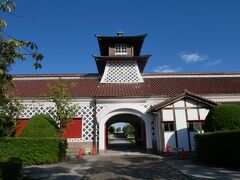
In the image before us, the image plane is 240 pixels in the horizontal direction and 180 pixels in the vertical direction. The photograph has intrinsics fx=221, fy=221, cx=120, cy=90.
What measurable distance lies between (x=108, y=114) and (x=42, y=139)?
6.36 meters

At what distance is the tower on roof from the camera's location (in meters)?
20.5

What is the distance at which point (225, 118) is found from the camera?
1099 centimetres

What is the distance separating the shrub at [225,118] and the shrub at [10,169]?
9.10m

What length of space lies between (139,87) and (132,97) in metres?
2.54

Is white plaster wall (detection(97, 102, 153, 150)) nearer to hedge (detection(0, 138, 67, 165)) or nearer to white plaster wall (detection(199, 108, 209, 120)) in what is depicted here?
white plaster wall (detection(199, 108, 209, 120))

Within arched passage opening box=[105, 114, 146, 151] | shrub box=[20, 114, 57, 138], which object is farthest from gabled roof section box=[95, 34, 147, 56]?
shrub box=[20, 114, 57, 138]

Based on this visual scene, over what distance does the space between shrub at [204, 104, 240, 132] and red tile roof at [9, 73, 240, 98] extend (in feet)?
21.4

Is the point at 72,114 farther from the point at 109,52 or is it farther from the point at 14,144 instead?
the point at 109,52

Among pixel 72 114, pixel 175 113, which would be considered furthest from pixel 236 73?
pixel 72 114

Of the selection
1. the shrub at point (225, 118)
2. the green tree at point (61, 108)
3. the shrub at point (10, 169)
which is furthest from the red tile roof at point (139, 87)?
the shrub at point (10, 169)

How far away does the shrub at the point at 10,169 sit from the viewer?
6133mm

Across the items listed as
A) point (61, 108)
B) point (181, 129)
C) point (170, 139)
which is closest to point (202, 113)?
point (181, 129)

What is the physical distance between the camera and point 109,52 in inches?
854

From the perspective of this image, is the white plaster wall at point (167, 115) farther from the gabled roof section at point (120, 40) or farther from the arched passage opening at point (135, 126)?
the gabled roof section at point (120, 40)
